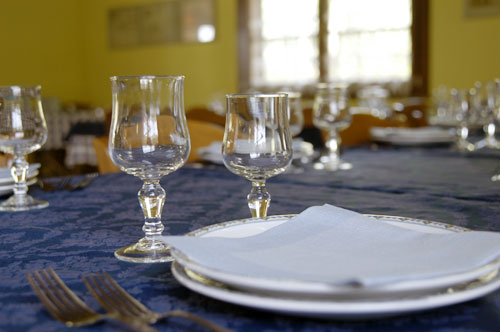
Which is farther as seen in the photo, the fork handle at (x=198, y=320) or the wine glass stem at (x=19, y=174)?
the wine glass stem at (x=19, y=174)

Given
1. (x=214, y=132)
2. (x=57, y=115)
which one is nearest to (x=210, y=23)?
(x=57, y=115)

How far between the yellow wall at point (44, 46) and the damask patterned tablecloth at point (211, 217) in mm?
8167

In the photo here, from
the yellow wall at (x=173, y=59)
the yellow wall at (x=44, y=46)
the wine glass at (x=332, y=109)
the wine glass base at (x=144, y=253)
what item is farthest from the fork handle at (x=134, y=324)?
the yellow wall at (x=44, y=46)

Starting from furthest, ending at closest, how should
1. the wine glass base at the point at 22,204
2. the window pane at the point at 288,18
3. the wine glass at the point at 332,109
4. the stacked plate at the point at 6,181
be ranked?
the window pane at the point at 288,18, the wine glass at the point at 332,109, the stacked plate at the point at 6,181, the wine glass base at the point at 22,204

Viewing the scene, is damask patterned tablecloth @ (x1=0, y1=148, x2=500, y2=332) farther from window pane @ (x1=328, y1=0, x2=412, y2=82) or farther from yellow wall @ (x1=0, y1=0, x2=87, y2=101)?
yellow wall @ (x1=0, y1=0, x2=87, y2=101)

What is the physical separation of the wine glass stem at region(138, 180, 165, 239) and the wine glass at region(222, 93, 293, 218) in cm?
11

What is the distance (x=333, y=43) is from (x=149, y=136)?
22.1 ft

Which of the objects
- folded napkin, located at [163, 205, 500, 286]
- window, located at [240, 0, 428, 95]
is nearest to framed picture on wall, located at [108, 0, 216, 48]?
window, located at [240, 0, 428, 95]

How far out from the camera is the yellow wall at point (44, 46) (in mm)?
8898

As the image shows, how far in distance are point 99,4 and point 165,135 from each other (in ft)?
31.1

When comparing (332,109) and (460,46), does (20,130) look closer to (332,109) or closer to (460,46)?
(332,109)

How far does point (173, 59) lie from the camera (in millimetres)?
8750

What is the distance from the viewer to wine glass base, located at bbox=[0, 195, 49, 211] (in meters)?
1.12

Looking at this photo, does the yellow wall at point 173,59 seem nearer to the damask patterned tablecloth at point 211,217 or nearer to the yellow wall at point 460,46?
the yellow wall at point 460,46
